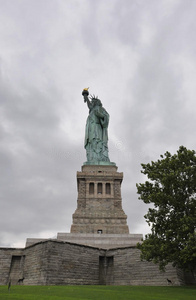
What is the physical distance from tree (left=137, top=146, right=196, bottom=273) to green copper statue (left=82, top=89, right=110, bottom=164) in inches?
1175

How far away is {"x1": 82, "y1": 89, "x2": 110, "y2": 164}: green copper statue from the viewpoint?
1971 inches

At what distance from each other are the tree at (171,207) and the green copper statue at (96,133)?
29854 mm

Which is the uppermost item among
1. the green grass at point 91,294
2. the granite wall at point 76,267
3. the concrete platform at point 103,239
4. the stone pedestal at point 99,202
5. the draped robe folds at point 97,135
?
the draped robe folds at point 97,135

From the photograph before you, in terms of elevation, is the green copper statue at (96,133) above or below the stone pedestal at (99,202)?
above

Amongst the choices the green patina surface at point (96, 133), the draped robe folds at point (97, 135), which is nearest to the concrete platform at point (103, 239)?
the green patina surface at point (96, 133)

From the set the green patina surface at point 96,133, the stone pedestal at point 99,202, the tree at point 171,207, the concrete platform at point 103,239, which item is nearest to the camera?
the tree at point 171,207

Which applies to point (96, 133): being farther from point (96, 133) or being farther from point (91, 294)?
point (91, 294)

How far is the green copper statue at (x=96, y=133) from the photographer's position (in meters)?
50.1

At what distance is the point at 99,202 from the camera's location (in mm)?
42781

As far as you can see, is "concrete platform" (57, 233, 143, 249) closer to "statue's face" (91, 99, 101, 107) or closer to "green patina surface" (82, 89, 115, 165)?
"green patina surface" (82, 89, 115, 165)

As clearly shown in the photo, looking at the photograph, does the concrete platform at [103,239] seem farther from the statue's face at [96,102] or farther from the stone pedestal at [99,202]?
the statue's face at [96,102]

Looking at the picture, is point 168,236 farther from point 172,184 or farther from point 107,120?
point 107,120

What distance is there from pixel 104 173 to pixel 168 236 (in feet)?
93.6

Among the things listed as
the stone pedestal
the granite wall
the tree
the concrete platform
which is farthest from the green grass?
the stone pedestal
